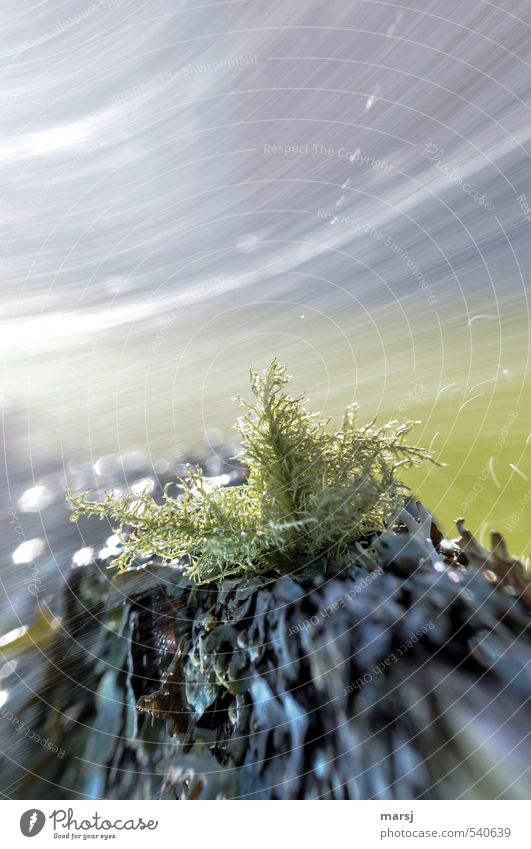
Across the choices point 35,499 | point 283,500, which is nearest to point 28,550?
point 35,499

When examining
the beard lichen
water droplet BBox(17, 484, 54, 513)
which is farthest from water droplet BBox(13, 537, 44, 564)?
the beard lichen

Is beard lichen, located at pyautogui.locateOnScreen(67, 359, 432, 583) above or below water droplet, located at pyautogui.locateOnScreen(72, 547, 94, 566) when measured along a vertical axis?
above

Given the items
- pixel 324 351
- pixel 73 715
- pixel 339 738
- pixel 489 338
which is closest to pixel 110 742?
pixel 73 715
